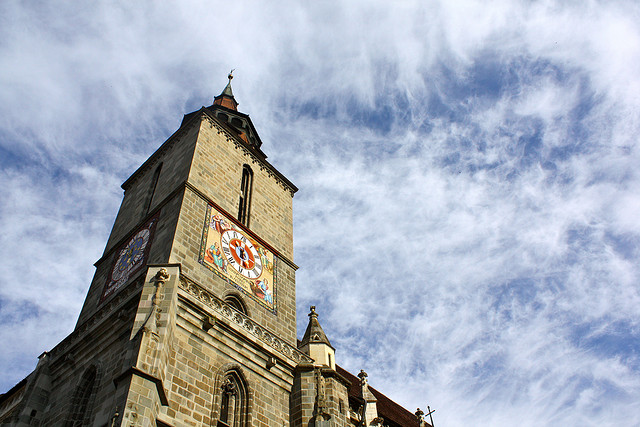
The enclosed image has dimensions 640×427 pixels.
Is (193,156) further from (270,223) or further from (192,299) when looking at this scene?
(192,299)

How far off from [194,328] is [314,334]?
14.7ft

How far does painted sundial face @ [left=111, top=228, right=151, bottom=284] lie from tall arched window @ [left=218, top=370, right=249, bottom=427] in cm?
454

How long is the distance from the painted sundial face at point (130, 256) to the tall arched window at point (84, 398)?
3327 mm

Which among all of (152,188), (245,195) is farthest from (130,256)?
(245,195)

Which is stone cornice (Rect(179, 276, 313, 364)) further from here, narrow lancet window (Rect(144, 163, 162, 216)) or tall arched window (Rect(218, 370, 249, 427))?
narrow lancet window (Rect(144, 163, 162, 216))

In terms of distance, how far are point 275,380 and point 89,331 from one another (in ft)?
15.2

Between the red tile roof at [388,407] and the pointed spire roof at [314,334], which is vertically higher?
the red tile roof at [388,407]

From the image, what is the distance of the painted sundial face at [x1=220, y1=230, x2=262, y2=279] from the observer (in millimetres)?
15539

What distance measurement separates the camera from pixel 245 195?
19.2 meters

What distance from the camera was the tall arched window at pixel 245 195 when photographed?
18.2 meters

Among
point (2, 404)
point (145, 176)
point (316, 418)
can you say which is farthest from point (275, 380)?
point (145, 176)

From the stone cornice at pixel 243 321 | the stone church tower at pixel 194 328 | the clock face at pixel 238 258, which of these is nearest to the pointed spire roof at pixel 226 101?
the stone church tower at pixel 194 328

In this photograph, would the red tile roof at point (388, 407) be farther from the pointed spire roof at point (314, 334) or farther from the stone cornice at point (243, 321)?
the stone cornice at point (243, 321)

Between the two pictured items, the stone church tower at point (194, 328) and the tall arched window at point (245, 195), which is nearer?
the stone church tower at point (194, 328)
